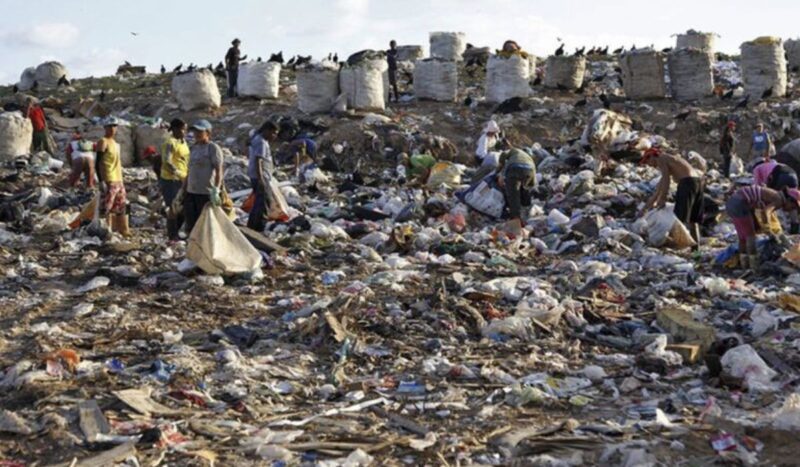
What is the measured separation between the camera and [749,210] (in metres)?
7.01

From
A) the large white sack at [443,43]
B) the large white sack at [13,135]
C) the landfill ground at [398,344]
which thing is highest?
the large white sack at [443,43]

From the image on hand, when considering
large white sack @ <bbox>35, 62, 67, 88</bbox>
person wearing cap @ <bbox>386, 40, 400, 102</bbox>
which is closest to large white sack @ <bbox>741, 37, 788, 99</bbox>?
person wearing cap @ <bbox>386, 40, 400, 102</bbox>

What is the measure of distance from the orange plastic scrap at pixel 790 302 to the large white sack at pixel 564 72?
1128 cm

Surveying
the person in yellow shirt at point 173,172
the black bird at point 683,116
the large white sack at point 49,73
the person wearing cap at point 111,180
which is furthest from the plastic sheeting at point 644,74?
the large white sack at point 49,73

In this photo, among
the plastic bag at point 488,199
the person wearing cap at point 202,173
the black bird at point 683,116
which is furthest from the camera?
the black bird at point 683,116

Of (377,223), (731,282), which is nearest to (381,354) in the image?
(731,282)

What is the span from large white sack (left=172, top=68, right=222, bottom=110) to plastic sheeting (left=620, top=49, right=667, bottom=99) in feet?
23.1

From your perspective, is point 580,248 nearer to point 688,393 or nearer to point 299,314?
point 299,314

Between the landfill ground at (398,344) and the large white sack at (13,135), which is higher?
the large white sack at (13,135)

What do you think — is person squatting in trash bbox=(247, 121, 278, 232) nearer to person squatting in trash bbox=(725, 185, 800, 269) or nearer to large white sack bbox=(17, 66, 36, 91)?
person squatting in trash bbox=(725, 185, 800, 269)

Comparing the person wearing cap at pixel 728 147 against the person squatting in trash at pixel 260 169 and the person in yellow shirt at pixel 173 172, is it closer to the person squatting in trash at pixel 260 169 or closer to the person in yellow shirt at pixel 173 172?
the person squatting in trash at pixel 260 169

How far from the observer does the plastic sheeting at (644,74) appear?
1580cm

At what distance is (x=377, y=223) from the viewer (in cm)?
967

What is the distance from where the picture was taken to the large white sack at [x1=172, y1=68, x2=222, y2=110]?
50.5ft
